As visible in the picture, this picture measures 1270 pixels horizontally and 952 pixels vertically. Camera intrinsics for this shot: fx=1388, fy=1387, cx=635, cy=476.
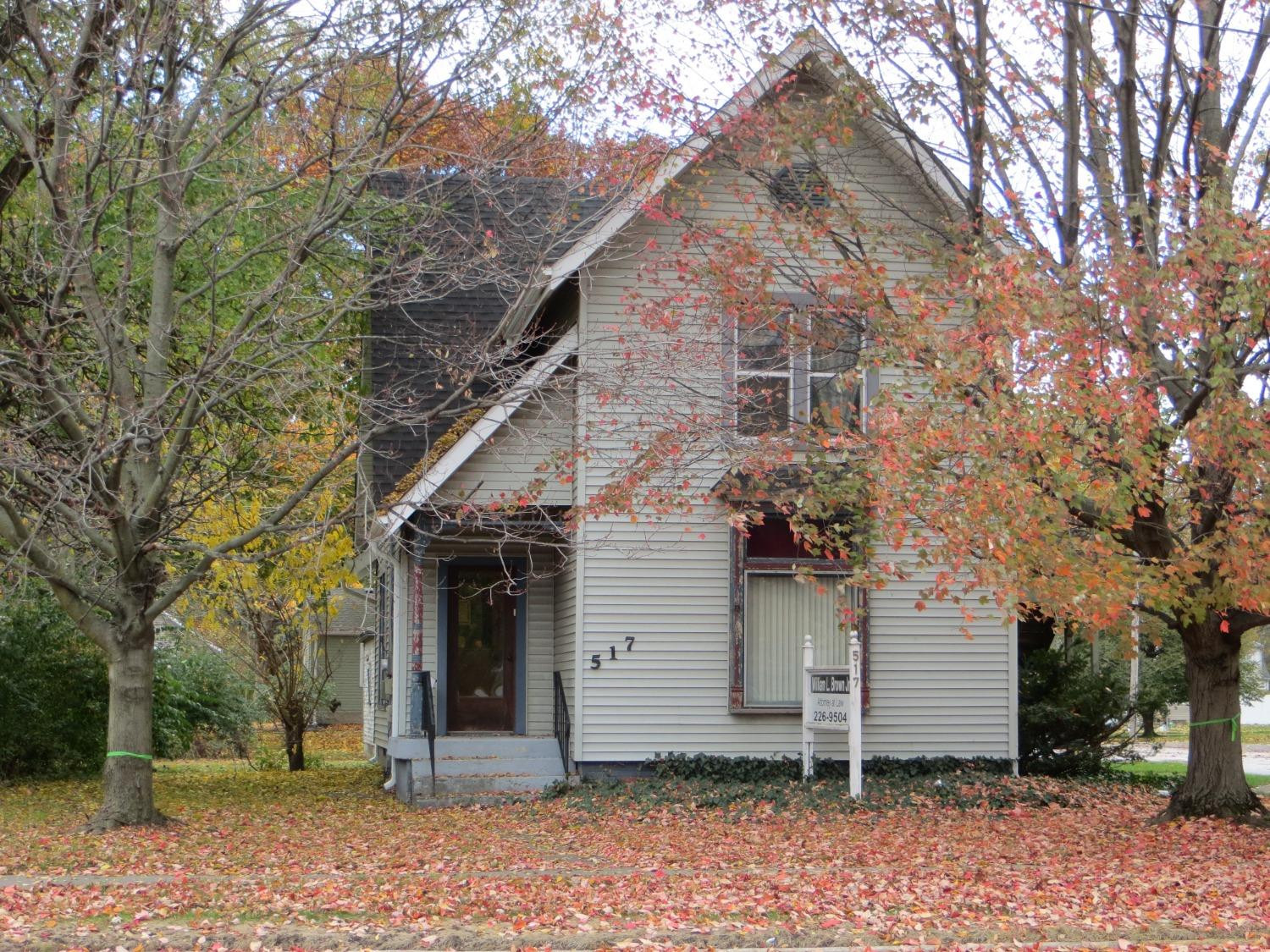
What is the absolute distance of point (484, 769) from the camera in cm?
1655

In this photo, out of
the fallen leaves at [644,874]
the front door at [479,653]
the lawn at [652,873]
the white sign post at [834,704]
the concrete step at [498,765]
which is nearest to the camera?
the lawn at [652,873]

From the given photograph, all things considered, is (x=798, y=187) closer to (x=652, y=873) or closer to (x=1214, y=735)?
(x=1214, y=735)

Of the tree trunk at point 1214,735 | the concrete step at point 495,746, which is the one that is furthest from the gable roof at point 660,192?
the tree trunk at point 1214,735

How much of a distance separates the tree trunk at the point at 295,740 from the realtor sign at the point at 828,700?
1093 cm

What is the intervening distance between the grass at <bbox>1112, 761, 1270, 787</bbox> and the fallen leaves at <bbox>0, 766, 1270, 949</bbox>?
187 inches

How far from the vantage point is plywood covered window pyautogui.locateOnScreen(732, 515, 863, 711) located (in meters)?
16.5

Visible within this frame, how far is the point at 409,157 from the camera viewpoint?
21.0 meters

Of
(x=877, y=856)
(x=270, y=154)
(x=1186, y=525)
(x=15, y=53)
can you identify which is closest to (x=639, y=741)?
(x=877, y=856)

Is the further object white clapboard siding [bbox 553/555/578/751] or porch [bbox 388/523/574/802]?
porch [bbox 388/523/574/802]

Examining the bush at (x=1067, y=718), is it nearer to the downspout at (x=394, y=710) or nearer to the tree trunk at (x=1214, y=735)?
the tree trunk at (x=1214, y=735)

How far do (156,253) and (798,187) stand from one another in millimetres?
6533

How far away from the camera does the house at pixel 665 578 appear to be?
15766 millimetres

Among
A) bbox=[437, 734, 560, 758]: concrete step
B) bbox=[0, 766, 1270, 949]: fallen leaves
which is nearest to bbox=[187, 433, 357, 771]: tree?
bbox=[437, 734, 560, 758]: concrete step

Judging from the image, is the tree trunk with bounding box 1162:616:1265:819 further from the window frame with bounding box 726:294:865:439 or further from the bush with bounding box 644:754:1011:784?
the window frame with bounding box 726:294:865:439
